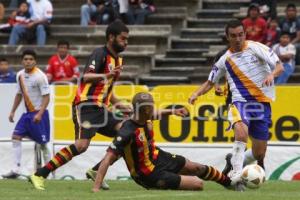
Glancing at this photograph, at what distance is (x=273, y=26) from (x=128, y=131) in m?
9.97

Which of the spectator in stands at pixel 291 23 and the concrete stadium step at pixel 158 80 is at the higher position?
the spectator in stands at pixel 291 23

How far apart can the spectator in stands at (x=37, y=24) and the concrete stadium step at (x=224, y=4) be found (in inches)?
150

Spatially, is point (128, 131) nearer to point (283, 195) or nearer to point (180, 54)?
point (283, 195)

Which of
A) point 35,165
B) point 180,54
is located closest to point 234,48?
point 35,165

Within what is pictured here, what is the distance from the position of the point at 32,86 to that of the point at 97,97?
3726 millimetres

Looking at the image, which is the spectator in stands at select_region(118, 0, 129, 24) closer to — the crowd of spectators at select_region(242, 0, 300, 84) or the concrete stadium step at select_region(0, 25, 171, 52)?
the concrete stadium step at select_region(0, 25, 171, 52)

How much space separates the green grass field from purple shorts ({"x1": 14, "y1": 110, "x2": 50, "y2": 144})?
2.93 m

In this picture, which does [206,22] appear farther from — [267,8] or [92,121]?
[92,121]

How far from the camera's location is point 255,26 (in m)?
20.8

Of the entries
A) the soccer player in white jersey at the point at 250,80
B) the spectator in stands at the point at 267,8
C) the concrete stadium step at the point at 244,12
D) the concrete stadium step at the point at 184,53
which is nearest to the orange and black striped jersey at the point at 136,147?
the soccer player in white jersey at the point at 250,80

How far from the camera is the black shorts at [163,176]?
1179 cm

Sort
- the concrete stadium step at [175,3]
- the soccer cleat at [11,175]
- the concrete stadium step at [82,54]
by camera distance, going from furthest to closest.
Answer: the concrete stadium step at [175,3] → the concrete stadium step at [82,54] → the soccer cleat at [11,175]

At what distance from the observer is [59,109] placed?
18.2 meters

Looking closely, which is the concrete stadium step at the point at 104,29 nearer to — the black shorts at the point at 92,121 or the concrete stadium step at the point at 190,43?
the concrete stadium step at the point at 190,43
